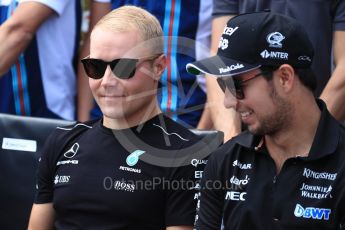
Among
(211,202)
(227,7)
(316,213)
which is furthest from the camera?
(227,7)

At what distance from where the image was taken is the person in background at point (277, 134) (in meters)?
3.00

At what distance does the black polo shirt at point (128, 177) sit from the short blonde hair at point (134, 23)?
0.36 m

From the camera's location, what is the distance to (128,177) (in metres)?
3.33

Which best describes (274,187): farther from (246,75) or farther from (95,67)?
(95,67)

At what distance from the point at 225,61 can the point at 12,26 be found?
1.73 metres

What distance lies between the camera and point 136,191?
10.8 ft

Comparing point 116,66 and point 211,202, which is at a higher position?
point 116,66

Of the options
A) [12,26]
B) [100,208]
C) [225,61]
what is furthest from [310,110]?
[12,26]

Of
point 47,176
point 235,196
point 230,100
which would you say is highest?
point 230,100

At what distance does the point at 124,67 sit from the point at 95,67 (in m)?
0.13

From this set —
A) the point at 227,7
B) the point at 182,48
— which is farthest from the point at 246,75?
the point at 182,48

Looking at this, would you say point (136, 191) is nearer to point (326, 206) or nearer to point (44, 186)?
point (44, 186)

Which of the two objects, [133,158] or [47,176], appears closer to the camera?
[133,158]

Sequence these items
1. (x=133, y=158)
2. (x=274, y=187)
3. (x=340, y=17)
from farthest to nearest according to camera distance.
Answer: (x=340, y=17)
(x=133, y=158)
(x=274, y=187)
